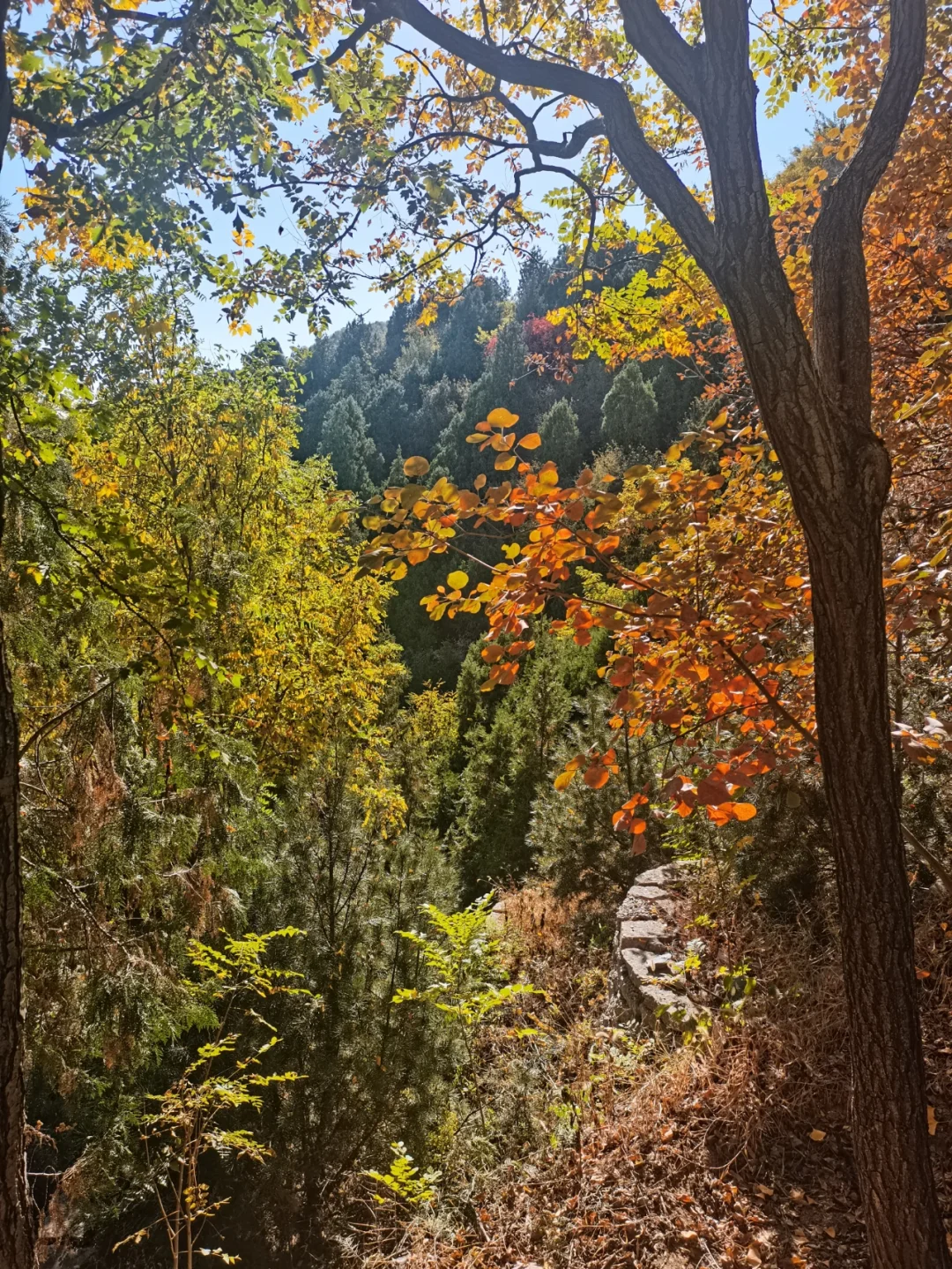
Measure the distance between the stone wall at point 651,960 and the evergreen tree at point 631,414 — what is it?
22819mm

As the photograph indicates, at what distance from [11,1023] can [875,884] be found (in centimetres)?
213

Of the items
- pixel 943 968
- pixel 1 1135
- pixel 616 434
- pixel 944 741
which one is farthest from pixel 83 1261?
pixel 616 434

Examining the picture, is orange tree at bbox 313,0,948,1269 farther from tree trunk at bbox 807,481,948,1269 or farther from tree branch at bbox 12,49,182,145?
tree branch at bbox 12,49,182,145

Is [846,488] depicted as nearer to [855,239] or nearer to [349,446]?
[855,239]

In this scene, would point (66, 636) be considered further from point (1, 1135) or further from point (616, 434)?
point (616, 434)

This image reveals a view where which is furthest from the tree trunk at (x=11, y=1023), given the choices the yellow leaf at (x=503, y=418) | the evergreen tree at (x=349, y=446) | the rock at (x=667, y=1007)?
the evergreen tree at (x=349, y=446)

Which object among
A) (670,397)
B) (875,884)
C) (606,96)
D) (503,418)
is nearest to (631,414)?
(670,397)

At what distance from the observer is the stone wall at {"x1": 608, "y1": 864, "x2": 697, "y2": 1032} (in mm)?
4409

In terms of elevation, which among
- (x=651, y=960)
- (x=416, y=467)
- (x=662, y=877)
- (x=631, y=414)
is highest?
(x=631, y=414)

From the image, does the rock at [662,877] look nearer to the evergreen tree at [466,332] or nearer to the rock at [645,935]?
the rock at [645,935]

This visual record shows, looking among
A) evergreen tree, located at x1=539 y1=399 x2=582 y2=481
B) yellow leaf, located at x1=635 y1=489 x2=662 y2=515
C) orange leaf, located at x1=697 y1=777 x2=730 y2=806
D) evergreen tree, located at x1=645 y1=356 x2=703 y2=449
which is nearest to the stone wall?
orange leaf, located at x1=697 y1=777 x2=730 y2=806

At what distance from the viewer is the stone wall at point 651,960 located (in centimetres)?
441

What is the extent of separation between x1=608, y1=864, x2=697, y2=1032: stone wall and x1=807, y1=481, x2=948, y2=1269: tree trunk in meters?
2.26

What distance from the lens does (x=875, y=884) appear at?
1.91 m
